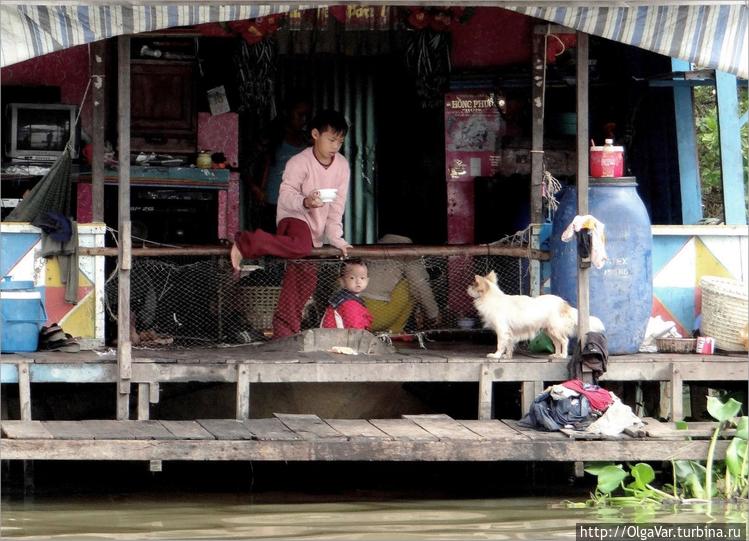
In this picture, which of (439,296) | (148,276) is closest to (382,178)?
(439,296)

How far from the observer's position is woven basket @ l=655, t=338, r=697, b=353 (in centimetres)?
998

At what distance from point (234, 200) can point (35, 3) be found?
426 centimetres

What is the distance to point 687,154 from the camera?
1171 centimetres

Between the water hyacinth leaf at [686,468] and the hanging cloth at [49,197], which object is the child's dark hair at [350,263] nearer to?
the hanging cloth at [49,197]

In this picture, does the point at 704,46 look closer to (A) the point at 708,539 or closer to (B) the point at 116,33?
(A) the point at 708,539

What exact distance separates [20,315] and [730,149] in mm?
5794

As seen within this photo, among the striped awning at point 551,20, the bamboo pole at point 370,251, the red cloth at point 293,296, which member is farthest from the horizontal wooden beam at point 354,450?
the striped awning at point 551,20

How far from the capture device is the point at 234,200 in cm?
1227

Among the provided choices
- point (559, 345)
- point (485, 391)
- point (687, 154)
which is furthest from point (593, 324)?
point (687, 154)

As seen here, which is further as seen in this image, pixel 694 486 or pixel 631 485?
pixel 631 485

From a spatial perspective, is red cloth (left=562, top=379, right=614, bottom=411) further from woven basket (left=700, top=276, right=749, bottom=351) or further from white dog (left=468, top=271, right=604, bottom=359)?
woven basket (left=700, top=276, right=749, bottom=351)

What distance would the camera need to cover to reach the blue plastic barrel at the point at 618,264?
9570 millimetres

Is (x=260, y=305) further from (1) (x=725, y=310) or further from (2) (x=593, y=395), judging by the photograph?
(1) (x=725, y=310)

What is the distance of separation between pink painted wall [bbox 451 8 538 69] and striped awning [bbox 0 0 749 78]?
337cm
